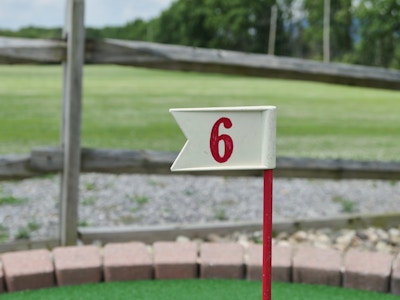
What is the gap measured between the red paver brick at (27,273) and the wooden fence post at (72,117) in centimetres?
76

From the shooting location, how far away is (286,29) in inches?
2108

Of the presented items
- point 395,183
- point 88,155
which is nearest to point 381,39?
point 395,183

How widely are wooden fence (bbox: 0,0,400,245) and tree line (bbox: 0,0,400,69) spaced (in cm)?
3736

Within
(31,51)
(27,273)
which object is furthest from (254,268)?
(31,51)

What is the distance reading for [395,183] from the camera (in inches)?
248

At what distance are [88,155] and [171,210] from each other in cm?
133

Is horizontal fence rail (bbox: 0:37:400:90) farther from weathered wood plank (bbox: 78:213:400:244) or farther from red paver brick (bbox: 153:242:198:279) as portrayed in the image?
red paver brick (bbox: 153:242:198:279)

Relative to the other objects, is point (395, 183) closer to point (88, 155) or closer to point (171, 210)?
point (171, 210)

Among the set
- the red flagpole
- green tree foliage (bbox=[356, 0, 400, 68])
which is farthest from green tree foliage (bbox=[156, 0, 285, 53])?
the red flagpole

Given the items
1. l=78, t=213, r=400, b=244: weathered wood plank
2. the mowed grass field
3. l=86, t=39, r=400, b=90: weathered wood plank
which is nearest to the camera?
l=86, t=39, r=400, b=90: weathered wood plank

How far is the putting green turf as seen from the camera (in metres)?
2.95

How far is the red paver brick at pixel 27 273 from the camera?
9.96 ft

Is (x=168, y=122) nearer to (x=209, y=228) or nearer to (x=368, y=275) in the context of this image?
(x=209, y=228)

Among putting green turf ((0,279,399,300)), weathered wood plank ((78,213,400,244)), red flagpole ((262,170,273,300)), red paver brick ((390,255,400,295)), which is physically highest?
red flagpole ((262,170,273,300))
